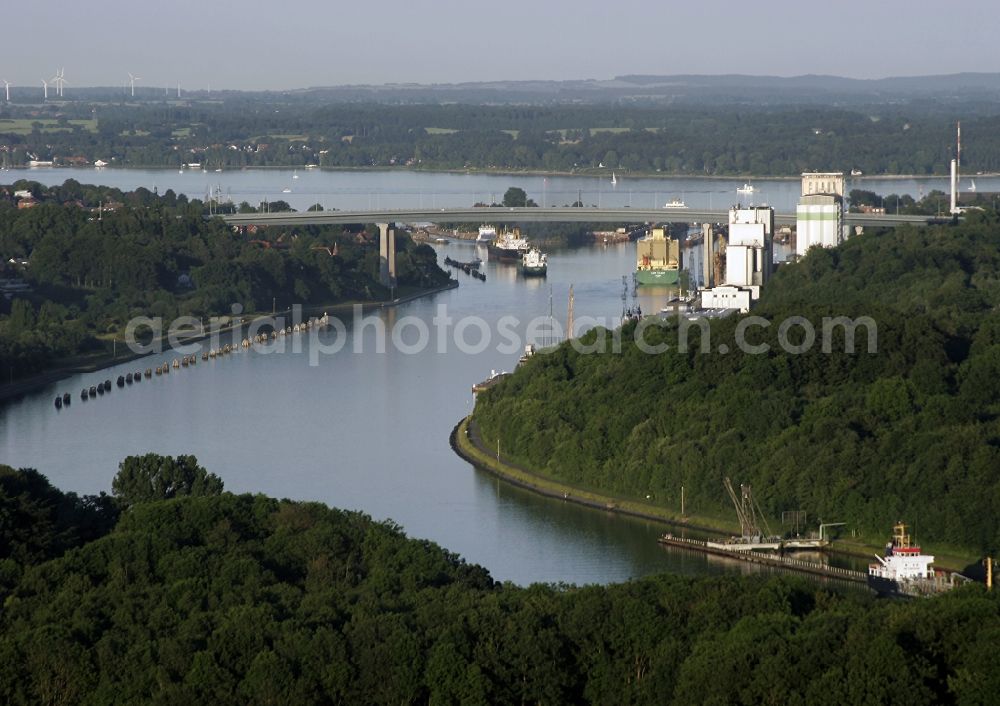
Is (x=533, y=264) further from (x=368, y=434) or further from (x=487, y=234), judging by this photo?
(x=368, y=434)

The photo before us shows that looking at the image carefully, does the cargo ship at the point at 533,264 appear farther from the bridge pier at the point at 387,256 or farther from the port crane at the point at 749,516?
the port crane at the point at 749,516

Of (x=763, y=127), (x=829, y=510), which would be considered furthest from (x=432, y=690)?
(x=763, y=127)

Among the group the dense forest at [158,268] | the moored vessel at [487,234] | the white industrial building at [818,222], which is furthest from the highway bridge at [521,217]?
the white industrial building at [818,222]

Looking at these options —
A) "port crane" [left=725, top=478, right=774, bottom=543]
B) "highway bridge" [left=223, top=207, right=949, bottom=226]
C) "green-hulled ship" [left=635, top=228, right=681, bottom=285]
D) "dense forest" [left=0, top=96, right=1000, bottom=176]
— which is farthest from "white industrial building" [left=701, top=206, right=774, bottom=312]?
"dense forest" [left=0, top=96, right=1000, bottom=176]

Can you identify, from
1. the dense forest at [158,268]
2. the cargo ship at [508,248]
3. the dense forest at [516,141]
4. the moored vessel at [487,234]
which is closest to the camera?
the dense forest at [158,268]

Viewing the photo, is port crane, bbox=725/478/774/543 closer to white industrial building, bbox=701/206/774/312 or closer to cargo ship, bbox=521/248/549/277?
white industrial building, bbox=701/206/774/312
